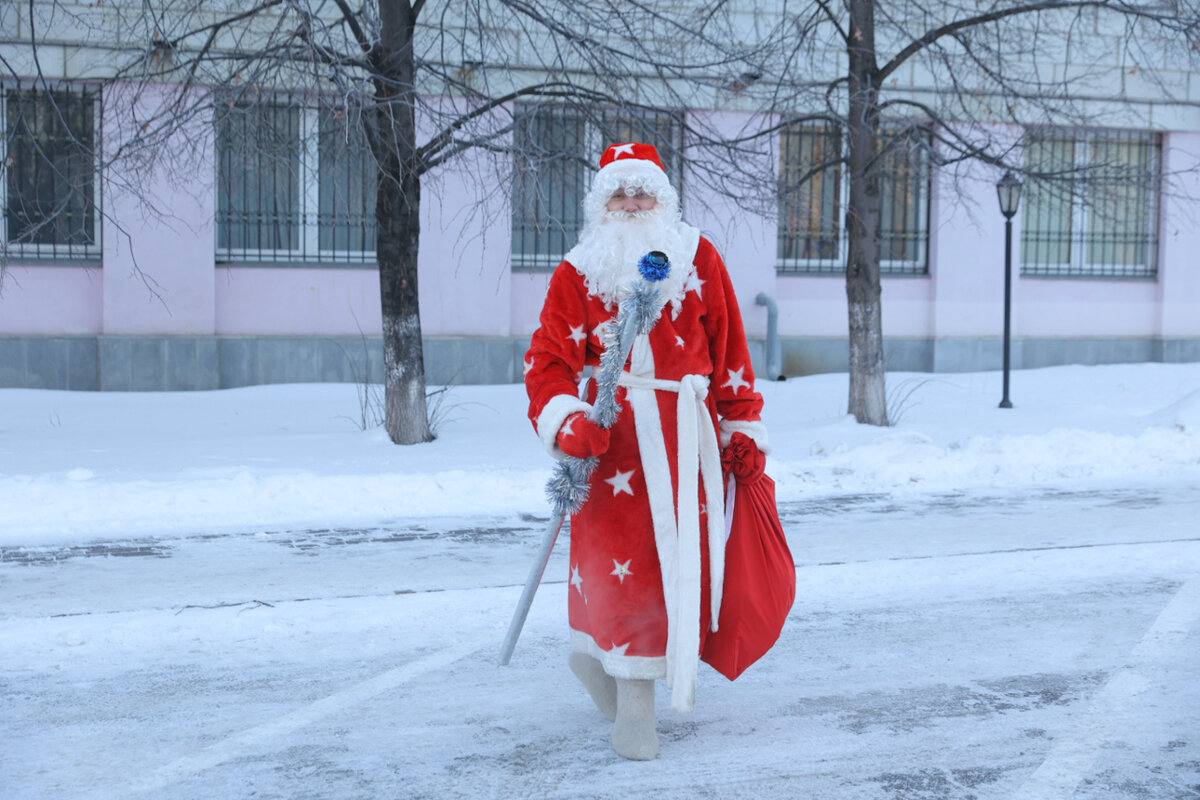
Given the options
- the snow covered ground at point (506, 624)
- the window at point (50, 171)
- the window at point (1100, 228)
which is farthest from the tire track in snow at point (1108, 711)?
the window at point (1100, 228)

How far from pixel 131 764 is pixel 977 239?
47.9ft

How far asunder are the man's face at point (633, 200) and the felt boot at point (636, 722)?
54.1 inches

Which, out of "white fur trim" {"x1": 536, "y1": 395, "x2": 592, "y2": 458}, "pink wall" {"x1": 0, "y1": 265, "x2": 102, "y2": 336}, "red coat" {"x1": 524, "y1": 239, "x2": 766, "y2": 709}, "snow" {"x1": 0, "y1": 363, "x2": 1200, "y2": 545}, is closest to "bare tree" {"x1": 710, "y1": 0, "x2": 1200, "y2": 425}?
"snow" {"x1": 0, "y1": 363, "x2": 1200, "y2": 545}

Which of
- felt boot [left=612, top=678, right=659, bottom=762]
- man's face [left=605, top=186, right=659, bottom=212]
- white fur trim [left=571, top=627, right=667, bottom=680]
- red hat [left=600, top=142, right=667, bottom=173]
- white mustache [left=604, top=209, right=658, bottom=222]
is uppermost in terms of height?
red hat [left=600, top=142, right=667, bottom=173]

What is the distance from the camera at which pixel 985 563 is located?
6.54 metres

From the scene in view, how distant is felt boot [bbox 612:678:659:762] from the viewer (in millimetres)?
3779

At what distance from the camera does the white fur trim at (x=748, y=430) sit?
150 inches

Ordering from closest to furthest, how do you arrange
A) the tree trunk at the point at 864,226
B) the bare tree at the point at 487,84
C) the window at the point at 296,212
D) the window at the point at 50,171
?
the bare tree at the point at 487,84
the tree trunk at the point at 864,226
the window at the point at 50,171
the window at the point at 296,212

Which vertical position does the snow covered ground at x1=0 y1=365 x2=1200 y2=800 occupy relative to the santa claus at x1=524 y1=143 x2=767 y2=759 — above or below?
below

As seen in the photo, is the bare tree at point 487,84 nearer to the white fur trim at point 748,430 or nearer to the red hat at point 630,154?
the red hat at point 630,154

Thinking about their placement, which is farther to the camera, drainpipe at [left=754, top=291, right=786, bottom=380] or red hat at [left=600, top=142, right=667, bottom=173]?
drainpipe at [left=754, top=291, right=786, bottom=380]

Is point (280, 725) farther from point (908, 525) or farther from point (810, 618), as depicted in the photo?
point (908, 525)

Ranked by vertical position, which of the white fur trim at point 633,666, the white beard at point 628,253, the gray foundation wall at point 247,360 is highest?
the white beard at point 628,253

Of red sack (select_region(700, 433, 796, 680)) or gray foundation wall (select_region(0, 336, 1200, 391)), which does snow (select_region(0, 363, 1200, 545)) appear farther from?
red sack (select_region(700, 433, 796, 680))
